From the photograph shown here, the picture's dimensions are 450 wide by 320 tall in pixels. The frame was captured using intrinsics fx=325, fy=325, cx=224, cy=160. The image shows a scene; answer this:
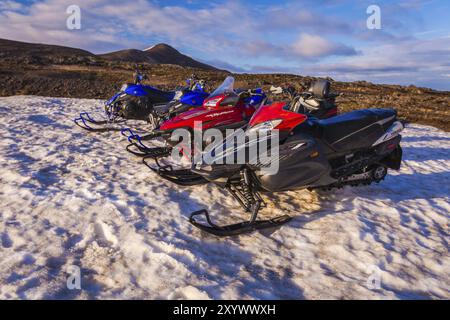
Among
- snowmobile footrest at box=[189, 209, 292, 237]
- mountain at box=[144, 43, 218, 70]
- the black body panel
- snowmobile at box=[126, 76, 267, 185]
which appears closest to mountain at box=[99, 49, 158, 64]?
mountain at box=[144, 43, 218, 70]

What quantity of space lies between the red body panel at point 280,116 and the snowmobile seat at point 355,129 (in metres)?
0.58

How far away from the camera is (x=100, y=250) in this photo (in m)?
3.43

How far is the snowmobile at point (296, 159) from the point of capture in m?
4.05

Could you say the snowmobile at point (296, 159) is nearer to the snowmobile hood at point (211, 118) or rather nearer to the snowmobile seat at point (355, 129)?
the snowmobile seat at point (355, 129)

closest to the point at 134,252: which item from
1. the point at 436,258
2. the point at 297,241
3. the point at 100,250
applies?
the point at 100,250

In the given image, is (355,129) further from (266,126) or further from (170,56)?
(170,56)

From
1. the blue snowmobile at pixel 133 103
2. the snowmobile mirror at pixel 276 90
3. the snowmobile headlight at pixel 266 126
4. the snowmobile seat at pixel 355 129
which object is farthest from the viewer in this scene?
the blue snowmobile at pixel 133 103

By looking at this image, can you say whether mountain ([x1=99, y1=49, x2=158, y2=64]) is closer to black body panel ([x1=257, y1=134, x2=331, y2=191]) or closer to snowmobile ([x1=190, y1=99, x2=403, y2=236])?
snowmobile ([x1=190, y1=99, x2=403, y2=236])

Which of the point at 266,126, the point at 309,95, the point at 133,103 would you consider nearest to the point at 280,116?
the point at 266,126

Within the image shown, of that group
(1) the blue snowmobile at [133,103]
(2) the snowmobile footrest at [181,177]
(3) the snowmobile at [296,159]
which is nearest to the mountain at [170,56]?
(1) the blue snowmobile at [133,103]

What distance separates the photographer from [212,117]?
6324mm

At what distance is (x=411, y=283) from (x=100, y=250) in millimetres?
3146

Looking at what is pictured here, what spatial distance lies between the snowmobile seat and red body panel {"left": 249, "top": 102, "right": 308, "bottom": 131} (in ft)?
1.91

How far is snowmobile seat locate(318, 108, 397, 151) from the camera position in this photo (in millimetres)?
4688
